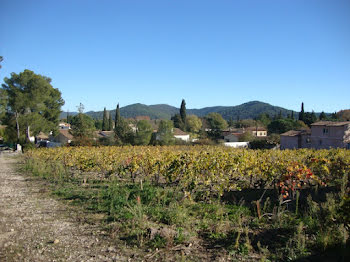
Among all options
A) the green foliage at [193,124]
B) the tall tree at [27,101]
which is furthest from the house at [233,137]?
the tall tree at [27,101]

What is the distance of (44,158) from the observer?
1338 centimetres

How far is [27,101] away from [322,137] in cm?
3910

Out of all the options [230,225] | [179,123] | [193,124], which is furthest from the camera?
[193,124]

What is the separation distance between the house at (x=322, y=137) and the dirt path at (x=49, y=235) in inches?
1267

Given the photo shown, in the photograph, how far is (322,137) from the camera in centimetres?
3531

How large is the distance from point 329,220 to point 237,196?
295 centimetres

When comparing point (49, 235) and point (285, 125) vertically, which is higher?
point (285, 125)

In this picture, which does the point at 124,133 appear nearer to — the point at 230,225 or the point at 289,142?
the point at 289,142

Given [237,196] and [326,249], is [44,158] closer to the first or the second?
[237,196]

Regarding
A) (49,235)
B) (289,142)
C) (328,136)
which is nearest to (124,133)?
(289,142)

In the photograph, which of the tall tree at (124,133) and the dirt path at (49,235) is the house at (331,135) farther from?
the dirt path at (49,235)

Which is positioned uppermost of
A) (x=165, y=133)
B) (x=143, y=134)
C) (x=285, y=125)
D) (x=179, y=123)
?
(x=179, y=123)

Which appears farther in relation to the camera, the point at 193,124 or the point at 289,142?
the point at 193,124

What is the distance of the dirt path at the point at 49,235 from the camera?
388 cm
